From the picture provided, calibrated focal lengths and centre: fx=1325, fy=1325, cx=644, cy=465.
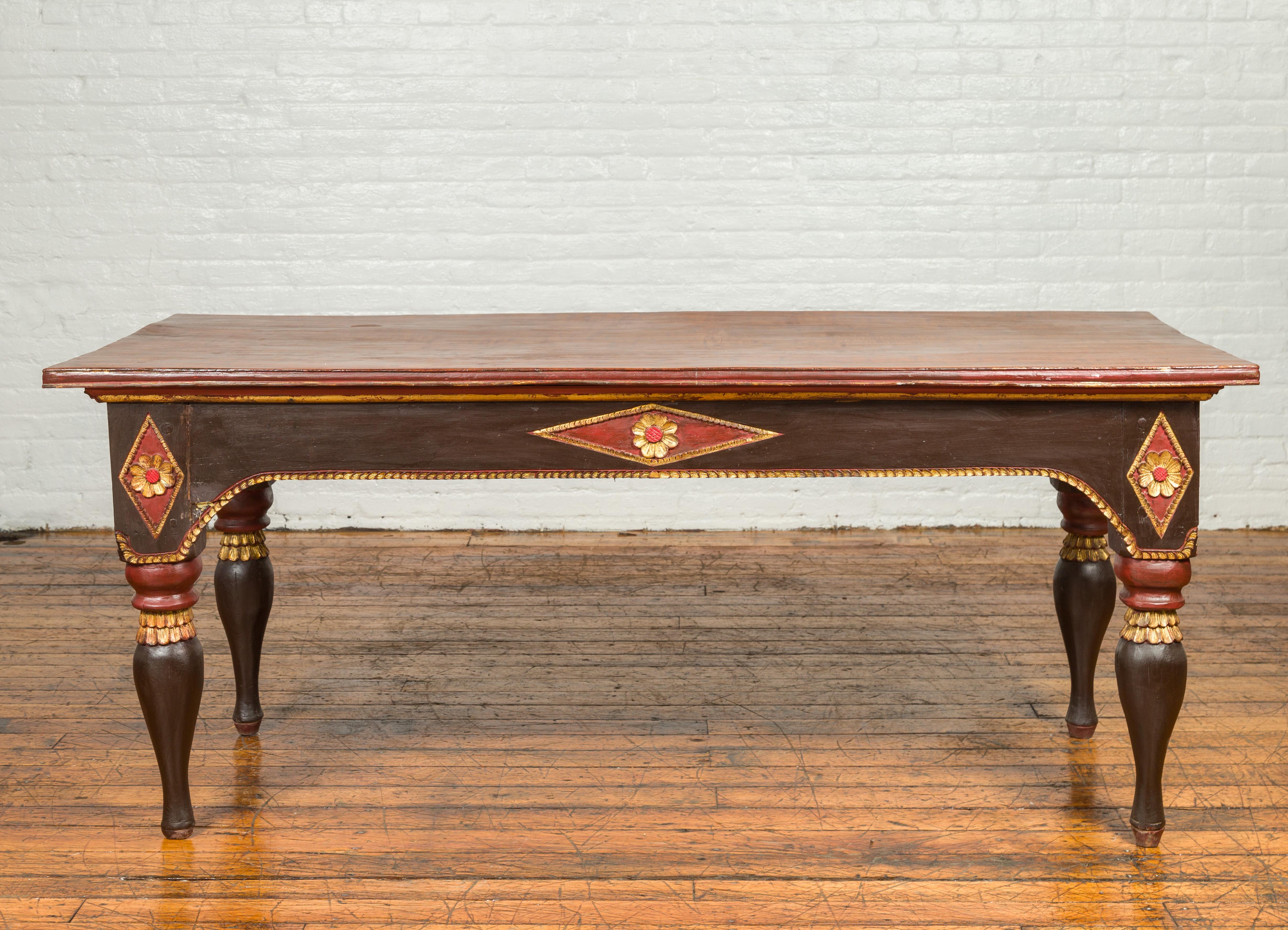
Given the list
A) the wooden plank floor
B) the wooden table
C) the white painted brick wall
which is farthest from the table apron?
the white painted brick wall

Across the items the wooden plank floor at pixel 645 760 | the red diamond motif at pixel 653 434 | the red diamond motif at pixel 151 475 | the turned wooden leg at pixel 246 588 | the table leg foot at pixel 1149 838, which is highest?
the red diamond motif at pixel 653 434

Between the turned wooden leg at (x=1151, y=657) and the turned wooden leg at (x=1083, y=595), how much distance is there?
0.39 metres

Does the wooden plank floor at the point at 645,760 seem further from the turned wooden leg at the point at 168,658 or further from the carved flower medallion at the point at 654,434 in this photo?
the carved flower medallion at the point at 654,434

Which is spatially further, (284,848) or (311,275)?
(311,275)

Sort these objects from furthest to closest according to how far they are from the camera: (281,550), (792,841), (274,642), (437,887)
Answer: (281,550) < (274,642) < (792,841) < (437,887)

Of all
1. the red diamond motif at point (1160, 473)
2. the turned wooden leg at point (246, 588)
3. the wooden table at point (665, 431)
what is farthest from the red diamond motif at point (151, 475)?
the red diamond motif at point (1160, 473)

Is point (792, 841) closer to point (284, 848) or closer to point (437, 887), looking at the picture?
point (437, 887)

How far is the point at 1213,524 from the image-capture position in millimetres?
4551

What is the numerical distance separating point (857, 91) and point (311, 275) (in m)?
1.92

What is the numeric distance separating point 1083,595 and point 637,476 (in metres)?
1.06

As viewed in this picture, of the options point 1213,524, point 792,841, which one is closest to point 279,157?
point 792,841

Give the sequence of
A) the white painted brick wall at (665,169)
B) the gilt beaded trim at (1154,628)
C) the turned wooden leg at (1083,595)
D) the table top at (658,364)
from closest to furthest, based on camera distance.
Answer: the table top at (658,364), the gilt beaded trim at (1154,628), the turned wooden leg at (1083,595), the white painted brick wall at (665,169)

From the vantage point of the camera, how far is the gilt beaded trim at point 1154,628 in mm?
2217

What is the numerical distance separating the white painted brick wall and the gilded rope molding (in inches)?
91.1
